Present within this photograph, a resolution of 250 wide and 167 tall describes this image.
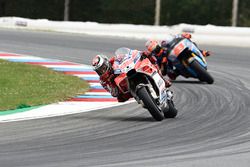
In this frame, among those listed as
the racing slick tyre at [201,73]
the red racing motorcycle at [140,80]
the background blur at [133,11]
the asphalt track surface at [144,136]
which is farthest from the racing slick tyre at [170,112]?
the background blur at [133,11]

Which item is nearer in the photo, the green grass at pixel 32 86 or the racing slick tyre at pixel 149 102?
the racing slick tyre at pixel 149 102

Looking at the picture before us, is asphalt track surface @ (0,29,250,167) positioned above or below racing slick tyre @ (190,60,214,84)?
above

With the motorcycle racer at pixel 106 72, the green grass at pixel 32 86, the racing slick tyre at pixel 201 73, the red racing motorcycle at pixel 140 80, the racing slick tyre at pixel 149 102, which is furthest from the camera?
the racing slick tyre at pixel 201 73

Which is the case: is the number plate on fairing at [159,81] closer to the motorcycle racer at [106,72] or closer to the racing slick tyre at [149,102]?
the racing slick tyre at [149,102]

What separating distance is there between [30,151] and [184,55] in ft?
26.5

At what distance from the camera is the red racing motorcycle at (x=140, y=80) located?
10.7 m

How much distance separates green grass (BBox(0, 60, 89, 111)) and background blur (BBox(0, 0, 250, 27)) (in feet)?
92.4

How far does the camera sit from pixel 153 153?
823 centimetres

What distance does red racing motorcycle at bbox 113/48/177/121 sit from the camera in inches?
420

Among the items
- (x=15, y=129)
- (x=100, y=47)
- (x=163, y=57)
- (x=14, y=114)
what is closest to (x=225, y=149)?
(x=15, y=129)

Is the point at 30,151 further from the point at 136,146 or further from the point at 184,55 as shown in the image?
the point at 184,55

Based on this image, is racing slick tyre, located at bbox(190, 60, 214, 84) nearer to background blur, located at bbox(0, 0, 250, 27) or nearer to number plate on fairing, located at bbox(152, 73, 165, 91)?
number plate on fairing, located at bbox(152, 73, 165, 91)

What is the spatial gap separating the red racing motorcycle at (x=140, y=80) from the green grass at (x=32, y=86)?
195cm

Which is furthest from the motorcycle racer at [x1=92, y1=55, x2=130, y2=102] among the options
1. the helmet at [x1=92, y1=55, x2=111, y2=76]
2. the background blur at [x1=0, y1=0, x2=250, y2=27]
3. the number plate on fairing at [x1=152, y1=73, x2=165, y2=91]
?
the background blur at [x1=0, y1=0, x2=250, y2=27]
